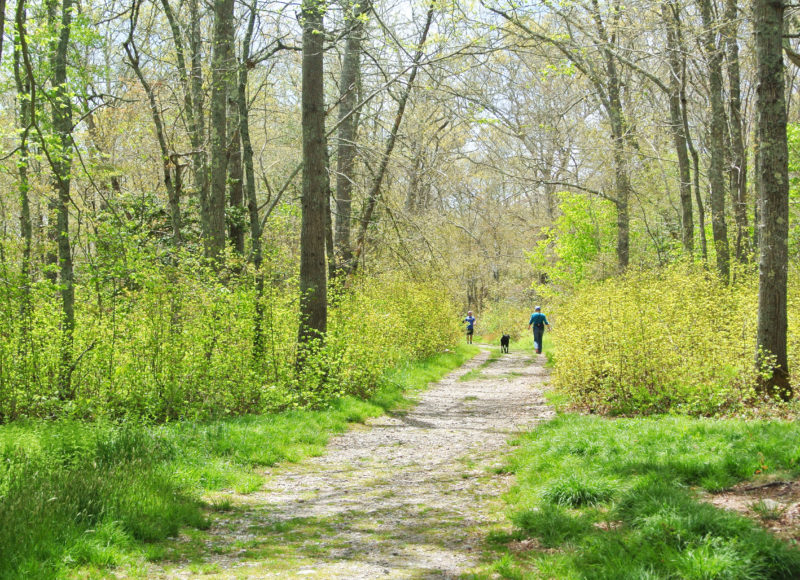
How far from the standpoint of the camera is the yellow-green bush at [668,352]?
824 cm

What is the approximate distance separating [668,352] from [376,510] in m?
5.26

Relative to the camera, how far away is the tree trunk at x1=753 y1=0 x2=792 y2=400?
7.92m

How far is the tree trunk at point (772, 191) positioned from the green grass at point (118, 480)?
5886 mm

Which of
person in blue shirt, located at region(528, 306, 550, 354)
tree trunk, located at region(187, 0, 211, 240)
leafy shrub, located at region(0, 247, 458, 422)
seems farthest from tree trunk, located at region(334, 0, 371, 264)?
person in blue shirt, located at region(528, 306, 550, 354)

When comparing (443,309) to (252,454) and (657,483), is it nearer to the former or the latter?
(252,454)

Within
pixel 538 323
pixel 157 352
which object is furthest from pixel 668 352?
pixel 538 323

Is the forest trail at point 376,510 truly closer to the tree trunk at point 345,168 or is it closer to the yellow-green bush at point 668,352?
the yellow-green bush at point 668,352

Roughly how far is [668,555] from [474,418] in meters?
7.00

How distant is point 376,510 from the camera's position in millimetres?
5625

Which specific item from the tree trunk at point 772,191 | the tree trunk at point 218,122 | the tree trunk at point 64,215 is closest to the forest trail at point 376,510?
the tree trunk at point 772,191

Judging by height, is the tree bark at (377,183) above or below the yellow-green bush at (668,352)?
above

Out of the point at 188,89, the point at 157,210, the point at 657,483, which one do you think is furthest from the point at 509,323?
the point at 657,483

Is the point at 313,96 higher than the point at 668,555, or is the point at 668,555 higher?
the point at 313,96

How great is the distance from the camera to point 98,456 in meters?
6.02
